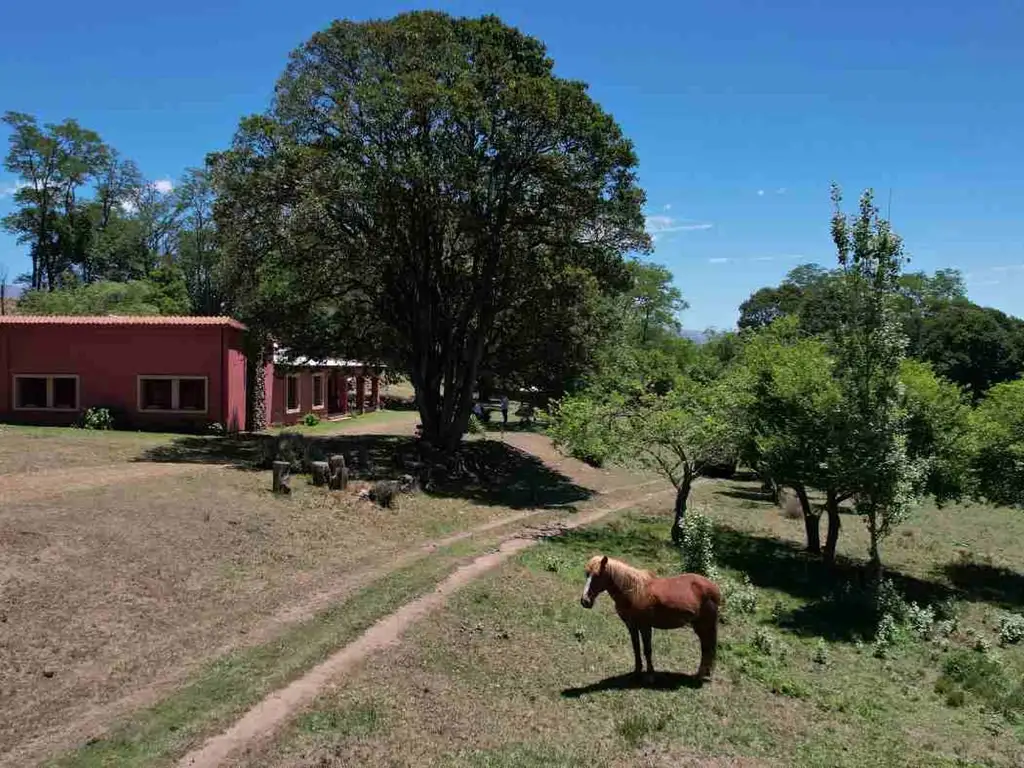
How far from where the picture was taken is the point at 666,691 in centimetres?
946

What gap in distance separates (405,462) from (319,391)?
19257 millimetres

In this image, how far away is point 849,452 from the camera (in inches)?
647

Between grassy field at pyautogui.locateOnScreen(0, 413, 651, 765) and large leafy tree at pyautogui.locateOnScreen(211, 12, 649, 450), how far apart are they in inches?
315

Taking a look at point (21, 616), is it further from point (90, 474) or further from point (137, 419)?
point (137, 419)

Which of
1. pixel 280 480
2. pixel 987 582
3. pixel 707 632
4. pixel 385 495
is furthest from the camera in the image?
pixel 385 495

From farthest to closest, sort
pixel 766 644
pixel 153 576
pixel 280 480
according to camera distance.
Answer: pixel 280 480 → pixel 766 644 → pixel 153 576

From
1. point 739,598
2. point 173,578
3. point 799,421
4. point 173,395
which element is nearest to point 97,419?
point 173,395

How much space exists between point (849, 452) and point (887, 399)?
1423mm

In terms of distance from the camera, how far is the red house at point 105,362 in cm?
3083

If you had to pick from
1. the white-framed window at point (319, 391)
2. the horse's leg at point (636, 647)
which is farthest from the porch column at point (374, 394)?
the horse's leg at point (636, 647)

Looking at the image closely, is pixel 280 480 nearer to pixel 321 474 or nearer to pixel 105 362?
pixel 321 474

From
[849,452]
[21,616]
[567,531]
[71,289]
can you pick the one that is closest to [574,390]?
[567,531]

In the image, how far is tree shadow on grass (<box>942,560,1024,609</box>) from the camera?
17.8 meters

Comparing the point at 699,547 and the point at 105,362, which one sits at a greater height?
the point at 105,362
